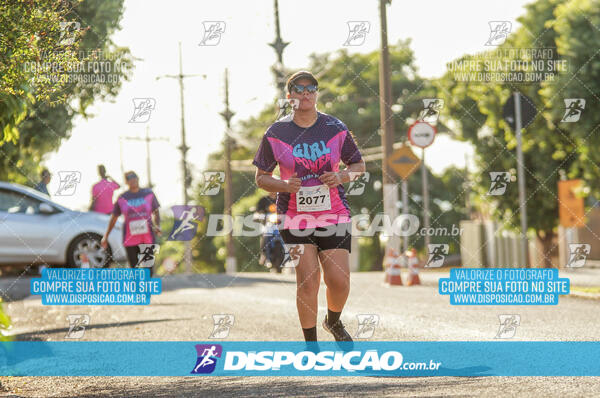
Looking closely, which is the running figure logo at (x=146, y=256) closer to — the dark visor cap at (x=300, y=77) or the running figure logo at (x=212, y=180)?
the running figure logo at (x=212, y=180)

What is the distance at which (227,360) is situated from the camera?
798cm

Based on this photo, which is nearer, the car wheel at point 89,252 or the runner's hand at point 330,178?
the runner's hand at point 330,178

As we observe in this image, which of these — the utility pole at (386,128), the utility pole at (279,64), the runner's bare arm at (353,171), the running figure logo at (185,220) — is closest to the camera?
the runner's bare arm at (353,171)

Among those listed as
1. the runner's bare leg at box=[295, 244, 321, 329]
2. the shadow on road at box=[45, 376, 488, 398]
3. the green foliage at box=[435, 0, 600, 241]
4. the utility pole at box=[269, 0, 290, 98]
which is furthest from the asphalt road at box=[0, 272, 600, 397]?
the green foliage at box=[435, 0, 600, 241]

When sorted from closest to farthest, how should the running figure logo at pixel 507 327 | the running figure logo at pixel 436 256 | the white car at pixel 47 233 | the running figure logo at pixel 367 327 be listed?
1. the running figure logo at pixel 507 327
2. the running figure logo at pixel 367 327
3. the running figure logo at pixel 436 256
4. the white car at pixel 47 233

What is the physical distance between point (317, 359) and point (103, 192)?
815 cm

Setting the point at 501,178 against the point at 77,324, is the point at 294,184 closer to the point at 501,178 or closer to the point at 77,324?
the point at 77,324

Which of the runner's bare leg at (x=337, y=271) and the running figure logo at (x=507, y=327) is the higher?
the runner's bare leg at (x=337, y=271)

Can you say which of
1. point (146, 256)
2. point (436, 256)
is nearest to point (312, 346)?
point (146, 256)

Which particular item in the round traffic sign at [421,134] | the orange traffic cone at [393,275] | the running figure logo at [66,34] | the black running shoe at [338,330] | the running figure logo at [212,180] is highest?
the running figure logo at [66,34]

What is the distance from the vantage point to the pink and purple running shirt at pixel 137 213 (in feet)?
42.0

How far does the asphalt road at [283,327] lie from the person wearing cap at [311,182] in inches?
31.8

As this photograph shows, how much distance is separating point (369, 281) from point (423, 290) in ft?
12.3

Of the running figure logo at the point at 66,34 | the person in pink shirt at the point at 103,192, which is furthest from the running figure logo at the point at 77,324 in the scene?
the running figure logo at the point at 66,34
